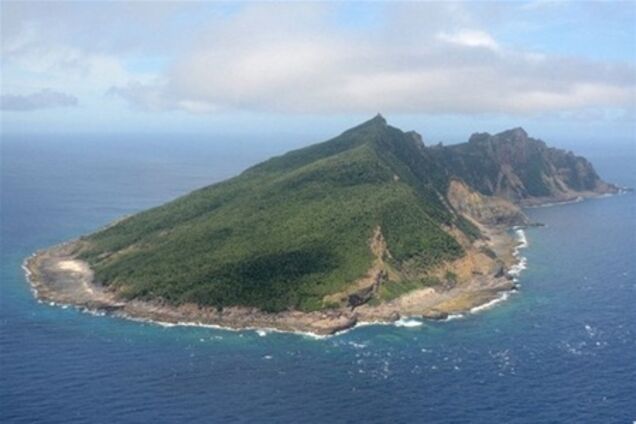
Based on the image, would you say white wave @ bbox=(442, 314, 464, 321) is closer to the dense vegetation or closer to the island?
the island

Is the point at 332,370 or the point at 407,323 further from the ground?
the point at 407,323

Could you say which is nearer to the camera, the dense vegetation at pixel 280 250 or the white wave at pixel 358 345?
the white wave at pixel 358 345

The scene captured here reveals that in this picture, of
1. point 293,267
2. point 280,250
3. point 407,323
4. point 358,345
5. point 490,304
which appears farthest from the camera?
point 280,250

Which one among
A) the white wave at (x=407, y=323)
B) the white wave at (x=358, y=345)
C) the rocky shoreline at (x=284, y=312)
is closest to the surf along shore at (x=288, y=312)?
the rocky shoreline at (x=284, y=312)

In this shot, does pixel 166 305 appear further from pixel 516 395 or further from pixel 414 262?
pixel 516 395

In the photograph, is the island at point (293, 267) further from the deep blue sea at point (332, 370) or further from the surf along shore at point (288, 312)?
the deep blue sea at point (332, 370)

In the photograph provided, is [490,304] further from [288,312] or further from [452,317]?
[288,312]

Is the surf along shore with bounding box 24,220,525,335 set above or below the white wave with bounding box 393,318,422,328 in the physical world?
above

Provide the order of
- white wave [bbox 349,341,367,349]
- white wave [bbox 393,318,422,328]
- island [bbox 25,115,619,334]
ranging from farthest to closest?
1. island [bbox 25,115,619,334]
2. white wave [bbox 393,318,422,328]
3. white wave [bbox 349,341,367,349]

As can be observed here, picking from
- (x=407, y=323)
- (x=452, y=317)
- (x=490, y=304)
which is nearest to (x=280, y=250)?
(x=407, y=323)

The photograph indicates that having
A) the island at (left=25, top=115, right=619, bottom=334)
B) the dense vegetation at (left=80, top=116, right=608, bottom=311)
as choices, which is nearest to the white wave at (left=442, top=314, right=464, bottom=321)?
the island at (left=25, top=115, right=619, bottom=334)
